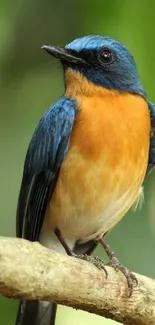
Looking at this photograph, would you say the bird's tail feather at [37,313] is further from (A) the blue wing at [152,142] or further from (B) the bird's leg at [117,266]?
(A) the blue wing at [152,142]

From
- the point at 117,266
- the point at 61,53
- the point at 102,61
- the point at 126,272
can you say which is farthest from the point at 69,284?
the point at 102,61

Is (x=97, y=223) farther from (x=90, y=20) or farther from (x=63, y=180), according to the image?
(x=90, y=20)

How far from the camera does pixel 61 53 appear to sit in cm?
490

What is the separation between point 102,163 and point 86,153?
94 millimetres

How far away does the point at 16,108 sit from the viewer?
4.82 metres

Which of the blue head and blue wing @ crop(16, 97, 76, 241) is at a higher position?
the blue head

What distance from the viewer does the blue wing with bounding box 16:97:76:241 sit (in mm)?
4828

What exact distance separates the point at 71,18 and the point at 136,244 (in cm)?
118

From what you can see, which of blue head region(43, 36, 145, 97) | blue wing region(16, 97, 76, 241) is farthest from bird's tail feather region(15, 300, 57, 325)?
blue head region(43, 36, 145, 97)

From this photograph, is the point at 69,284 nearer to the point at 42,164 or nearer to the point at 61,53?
the point at 42,164

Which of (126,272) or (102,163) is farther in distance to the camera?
(102,163)

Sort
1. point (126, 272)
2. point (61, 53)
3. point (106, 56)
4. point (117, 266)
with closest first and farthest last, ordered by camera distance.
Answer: point (126, 272), point (117, 266), point (61, 53), point (106, 56)

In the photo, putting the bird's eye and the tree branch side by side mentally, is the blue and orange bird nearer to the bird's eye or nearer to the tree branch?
the bird's eye

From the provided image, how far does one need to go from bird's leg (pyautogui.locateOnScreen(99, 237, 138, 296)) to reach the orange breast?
0.42 feet
